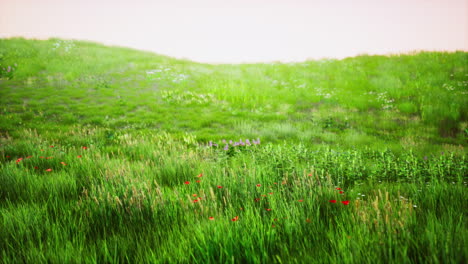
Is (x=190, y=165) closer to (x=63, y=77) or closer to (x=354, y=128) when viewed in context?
(x=354, y=128)

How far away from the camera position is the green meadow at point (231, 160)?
1.92m

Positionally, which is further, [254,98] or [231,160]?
[254,98]

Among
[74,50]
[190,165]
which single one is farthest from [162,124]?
[74,50]

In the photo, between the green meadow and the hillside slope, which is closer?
the green meadow

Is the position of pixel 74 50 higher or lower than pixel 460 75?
higher

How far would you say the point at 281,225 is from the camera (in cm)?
222

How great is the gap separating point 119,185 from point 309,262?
2573mm

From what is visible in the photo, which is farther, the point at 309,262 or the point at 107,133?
the point at 107,133

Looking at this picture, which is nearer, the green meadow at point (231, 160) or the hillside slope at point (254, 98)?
the green meadow at point (231, 160)

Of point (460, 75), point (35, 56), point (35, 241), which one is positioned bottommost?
point (35, 241)

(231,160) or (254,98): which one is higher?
(254,98)

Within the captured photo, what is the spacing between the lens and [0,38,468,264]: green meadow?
1.92 m

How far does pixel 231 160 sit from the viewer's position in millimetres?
4637

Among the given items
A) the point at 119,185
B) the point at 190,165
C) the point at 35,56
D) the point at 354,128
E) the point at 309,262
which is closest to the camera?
the point at 309,262
